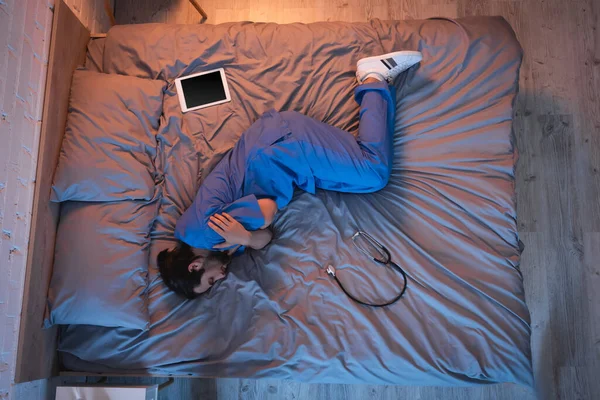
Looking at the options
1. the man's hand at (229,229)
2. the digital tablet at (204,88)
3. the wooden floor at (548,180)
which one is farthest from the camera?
the wooden floor at (548,180)

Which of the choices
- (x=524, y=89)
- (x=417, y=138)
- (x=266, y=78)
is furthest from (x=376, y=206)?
(x=524, y=89)

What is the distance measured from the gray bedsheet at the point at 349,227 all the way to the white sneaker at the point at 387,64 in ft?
0.30

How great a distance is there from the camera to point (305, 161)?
1573 mm

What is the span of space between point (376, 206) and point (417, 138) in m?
0.33

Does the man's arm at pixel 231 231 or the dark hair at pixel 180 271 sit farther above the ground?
the man's arm at pixel 231 231

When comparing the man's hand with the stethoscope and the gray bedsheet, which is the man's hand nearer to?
the gray bedsheet

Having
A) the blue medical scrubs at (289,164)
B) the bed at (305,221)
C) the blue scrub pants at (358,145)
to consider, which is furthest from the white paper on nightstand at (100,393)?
the blue scrub pants at (358,145)

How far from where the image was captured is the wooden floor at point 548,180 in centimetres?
189

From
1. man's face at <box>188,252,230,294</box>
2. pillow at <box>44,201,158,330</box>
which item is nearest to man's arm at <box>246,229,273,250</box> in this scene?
man's face at <box>188,252,230,294</box>

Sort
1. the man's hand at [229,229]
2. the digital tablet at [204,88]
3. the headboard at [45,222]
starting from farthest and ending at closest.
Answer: the digital tablet at [204,88] < the man's hand at [229,229] < the headboard at [45,222]

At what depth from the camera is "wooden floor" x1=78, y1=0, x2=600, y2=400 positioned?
1.89 metres

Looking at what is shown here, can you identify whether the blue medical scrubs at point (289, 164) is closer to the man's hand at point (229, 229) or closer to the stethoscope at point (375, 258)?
the man's hand at point (229, 229)

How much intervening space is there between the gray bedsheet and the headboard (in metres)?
0.12

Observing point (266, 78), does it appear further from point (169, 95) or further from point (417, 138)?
point (417, 138)
